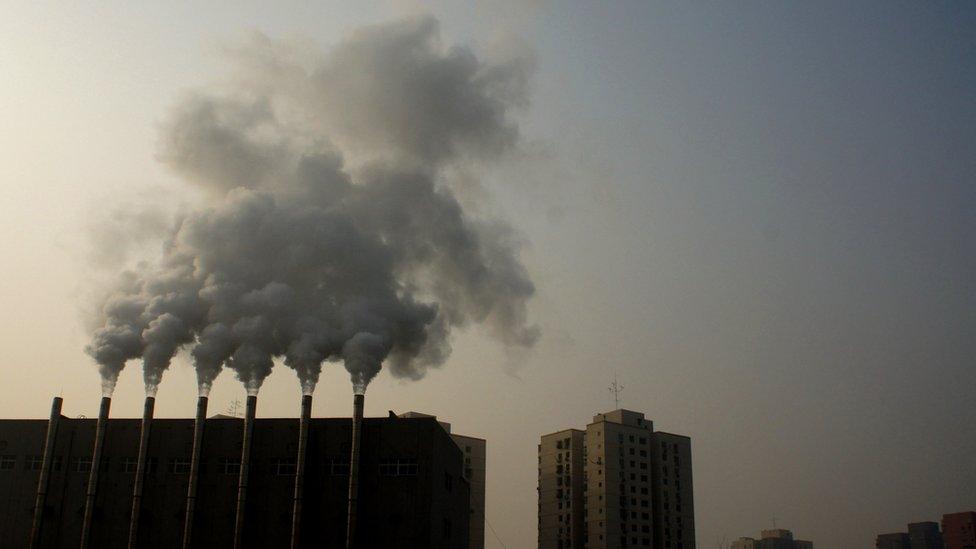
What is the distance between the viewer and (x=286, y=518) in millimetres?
50406

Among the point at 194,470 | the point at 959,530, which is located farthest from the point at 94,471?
the point at 959,530

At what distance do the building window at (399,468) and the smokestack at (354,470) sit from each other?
1.74 meters

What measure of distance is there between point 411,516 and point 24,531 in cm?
2415

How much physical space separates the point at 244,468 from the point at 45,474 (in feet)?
42.5

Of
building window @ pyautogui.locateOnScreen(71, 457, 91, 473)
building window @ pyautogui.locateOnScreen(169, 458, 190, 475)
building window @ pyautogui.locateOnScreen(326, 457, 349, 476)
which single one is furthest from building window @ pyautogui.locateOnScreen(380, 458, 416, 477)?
Answer: building window @ pyautogui.locateOnScreen(71, 457, 91, 473)

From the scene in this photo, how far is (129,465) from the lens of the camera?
176 ft

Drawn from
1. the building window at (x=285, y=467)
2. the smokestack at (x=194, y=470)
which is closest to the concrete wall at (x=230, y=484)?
the building window at (x=285, y=467)

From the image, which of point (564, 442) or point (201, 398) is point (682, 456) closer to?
point (564, 442)

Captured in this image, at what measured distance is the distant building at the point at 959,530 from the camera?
186125 mm

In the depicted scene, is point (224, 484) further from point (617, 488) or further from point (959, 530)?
point (959, 530)

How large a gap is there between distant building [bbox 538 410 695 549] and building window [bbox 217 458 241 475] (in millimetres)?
60123

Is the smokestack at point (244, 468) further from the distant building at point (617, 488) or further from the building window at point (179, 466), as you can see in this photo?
the distant building at point (617, 488)

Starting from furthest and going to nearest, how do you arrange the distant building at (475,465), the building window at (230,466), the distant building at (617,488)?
the distant building at (475,465), the distant building at (617,488), the building window at (230,466)

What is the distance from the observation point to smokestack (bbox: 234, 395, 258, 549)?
163 ft
